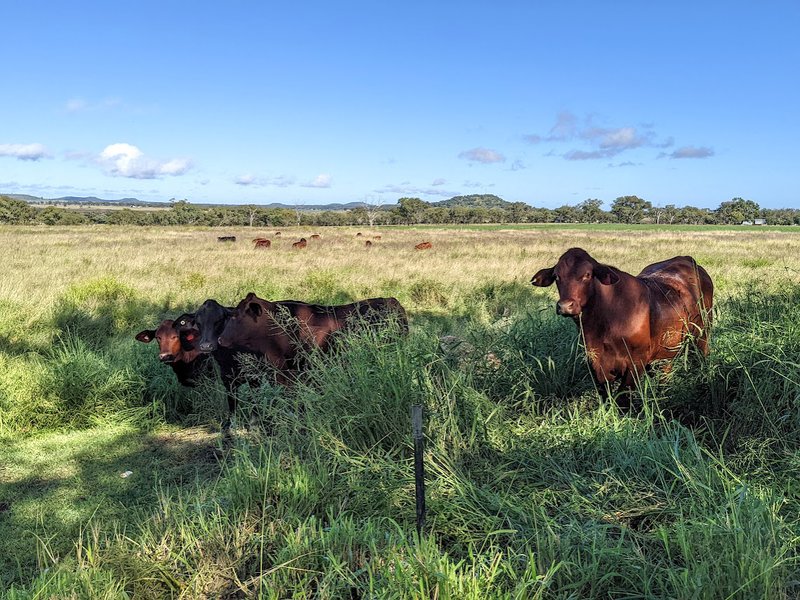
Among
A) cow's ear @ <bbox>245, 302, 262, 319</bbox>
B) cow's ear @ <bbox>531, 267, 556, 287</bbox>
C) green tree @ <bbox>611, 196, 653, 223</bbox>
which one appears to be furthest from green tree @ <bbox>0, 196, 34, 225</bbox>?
green tree @ <bbox>611, 196, 653, 223</bbox>

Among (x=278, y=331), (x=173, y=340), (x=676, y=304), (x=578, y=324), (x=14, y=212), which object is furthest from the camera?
(x=14, y=212)

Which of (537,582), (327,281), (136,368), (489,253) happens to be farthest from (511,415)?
(489,253)

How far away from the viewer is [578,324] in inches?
181

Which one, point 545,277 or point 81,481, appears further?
point 545,277

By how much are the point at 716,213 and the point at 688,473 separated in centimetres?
14243

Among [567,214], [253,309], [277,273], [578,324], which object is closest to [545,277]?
[578,324]

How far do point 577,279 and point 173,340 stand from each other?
401cm

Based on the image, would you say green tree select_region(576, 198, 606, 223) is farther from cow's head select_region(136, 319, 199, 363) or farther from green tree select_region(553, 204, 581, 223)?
cow's head select_region(136, 319, 199, 363)

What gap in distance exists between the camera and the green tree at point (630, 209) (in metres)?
125

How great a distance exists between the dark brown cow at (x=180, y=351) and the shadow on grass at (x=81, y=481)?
727 millimetres

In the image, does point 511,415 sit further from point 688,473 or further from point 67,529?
point 67,529

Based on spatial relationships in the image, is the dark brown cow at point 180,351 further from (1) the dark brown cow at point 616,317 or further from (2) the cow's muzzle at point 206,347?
(1) the dark brown cow at point 616,317

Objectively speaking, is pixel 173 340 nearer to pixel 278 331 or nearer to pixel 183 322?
pixel 183 322

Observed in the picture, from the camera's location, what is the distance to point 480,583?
2.34 metres
